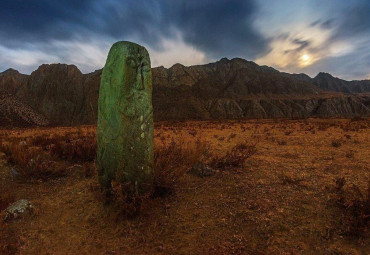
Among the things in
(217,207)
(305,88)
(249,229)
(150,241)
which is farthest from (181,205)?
(305,88)

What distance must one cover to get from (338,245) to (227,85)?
102 m

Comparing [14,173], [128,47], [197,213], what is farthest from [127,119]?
[14,173]

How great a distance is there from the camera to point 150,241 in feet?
11.4

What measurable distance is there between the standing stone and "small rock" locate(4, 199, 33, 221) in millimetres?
1325

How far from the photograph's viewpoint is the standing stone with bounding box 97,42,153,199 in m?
3.81

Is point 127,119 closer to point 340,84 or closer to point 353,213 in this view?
point 353,213

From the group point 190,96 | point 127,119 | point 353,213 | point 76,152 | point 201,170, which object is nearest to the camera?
point 353,213

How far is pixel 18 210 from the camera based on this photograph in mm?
3994

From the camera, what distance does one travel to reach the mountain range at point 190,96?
7575 cm

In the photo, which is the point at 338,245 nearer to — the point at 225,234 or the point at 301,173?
the point at 225,234

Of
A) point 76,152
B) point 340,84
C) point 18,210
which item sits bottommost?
point 18,210

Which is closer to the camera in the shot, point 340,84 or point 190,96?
point 190,96

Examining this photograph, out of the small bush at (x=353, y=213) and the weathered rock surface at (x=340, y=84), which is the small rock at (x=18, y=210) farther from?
the weathered rock surface at (x=340, y=84)

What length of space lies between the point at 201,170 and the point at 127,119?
7.35 feet
